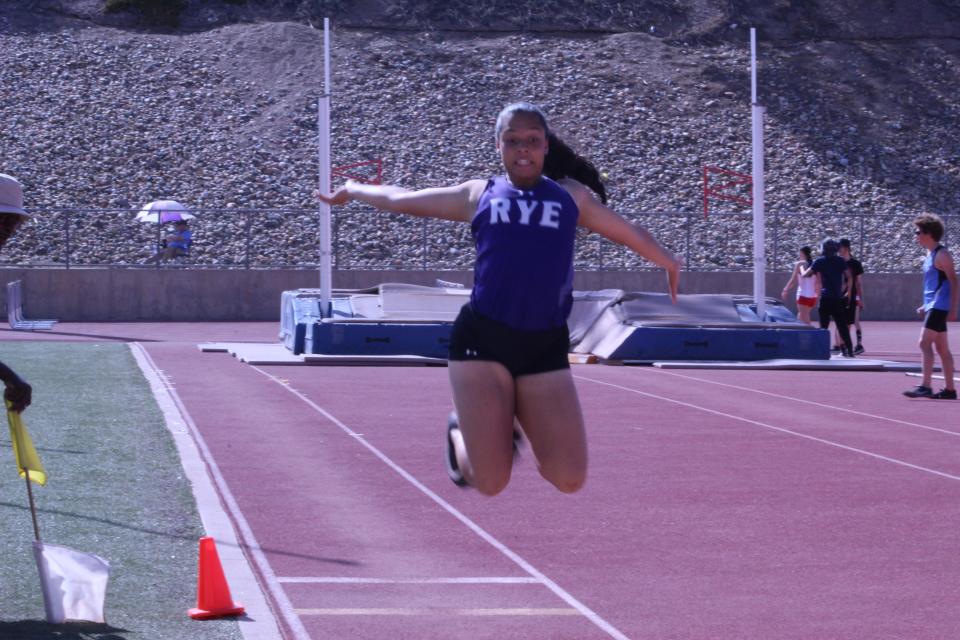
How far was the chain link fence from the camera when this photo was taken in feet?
130

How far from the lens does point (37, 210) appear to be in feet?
130

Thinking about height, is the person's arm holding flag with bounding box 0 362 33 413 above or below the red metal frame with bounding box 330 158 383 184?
below

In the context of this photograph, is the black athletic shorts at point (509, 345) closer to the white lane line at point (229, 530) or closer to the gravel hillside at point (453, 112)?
the white lane line at point (229, 530)

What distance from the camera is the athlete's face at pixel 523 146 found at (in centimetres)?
618

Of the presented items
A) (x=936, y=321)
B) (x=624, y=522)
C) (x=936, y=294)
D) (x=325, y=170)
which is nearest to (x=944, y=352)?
(x=936, y=321)

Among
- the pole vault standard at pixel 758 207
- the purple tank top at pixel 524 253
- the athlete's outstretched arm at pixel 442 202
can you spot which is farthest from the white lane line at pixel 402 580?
the pole vault standard at pixel 758 207

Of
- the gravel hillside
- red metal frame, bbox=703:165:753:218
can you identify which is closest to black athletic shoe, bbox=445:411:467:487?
the gravel hillside

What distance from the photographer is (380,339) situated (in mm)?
22781

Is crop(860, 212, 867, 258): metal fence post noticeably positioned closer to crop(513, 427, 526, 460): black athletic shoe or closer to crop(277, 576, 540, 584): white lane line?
crop(277, 576, 540, 584): white lane line

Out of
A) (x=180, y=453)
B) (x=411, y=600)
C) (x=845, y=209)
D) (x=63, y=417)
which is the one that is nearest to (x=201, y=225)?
(x=845, y=209)

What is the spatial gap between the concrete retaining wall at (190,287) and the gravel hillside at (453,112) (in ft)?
4.64

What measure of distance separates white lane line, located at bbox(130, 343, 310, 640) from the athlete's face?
227 cm

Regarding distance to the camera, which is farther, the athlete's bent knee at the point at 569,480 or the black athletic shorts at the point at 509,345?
the athlete's bent knee at the point at 569,480

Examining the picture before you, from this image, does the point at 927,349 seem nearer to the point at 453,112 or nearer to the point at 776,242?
the point at 776,242
